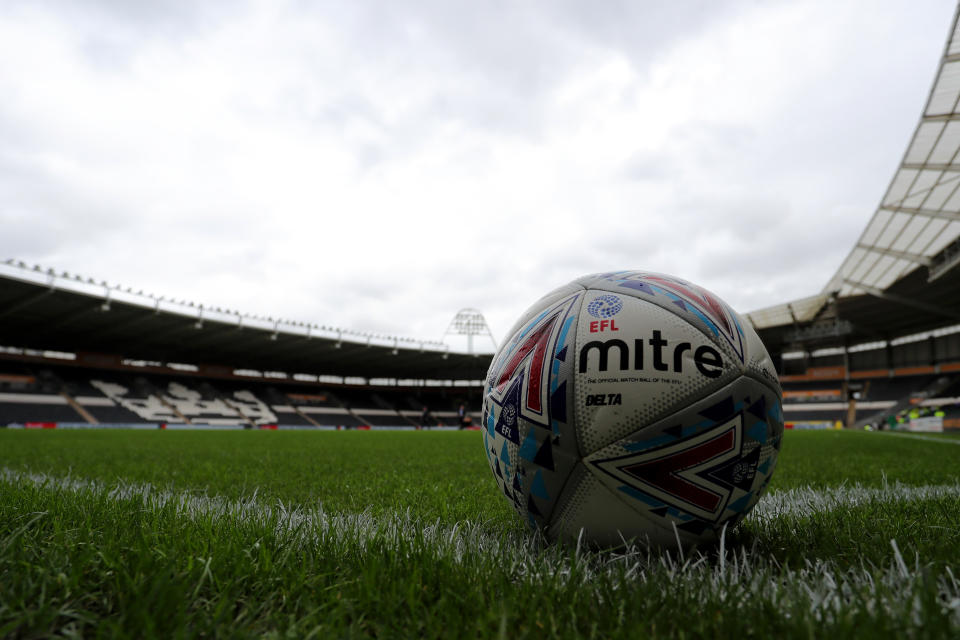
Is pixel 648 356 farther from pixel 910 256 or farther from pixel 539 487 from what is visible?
pixel 910 256

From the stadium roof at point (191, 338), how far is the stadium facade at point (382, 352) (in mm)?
119

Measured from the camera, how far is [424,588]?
4.62 ft

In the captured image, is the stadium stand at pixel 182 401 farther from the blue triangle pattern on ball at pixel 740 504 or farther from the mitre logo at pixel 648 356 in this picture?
the blue triangle pattern on ball at pixel 740 504

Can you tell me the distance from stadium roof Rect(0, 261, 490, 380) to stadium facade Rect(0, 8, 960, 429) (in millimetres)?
119

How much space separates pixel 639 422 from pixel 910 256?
2874cm

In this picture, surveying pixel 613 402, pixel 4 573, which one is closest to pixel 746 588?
pixel 613 402

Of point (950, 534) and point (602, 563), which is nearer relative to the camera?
point (602, 563)

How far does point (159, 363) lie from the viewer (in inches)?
1604

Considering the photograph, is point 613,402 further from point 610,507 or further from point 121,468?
point 121,468

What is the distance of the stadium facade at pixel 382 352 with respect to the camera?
870 inches

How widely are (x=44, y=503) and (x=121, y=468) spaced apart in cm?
299

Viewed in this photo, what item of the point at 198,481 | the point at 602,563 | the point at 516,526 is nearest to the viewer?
the point at 602,563

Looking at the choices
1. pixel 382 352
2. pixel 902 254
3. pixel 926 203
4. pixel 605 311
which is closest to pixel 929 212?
pixel 926 203

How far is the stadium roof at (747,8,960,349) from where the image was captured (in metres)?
16.5
